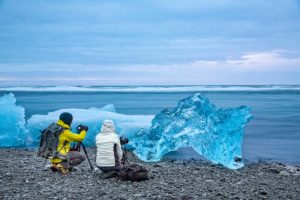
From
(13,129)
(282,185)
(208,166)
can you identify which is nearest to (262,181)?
(282,185)

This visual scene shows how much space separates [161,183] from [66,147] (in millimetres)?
1847

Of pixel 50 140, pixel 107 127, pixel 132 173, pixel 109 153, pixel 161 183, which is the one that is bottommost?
pixel 161 183

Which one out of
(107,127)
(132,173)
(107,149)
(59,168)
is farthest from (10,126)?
(132,173)

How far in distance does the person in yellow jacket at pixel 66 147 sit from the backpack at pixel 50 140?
82 mm

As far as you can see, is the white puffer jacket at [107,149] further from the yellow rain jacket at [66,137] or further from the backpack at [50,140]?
the backpack at [50,140]

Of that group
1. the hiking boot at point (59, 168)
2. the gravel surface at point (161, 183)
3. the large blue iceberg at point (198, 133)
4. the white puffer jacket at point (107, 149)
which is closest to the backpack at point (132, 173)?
the gravel surface at point (161, 183)

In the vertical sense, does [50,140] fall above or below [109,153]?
above

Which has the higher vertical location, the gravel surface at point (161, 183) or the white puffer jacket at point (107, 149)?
the white puffer jacket at point (107, 149)

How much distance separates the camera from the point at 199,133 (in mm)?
10086

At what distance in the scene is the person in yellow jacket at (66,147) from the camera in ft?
26.2

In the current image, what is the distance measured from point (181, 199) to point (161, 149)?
3791mm

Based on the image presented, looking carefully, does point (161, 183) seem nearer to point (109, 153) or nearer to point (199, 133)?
point (109, 153)

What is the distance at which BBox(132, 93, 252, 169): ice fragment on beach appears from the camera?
998 cm

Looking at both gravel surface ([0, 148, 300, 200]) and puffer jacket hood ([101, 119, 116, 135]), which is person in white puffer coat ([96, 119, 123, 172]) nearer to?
puffer jacket hood ([101, 119, 116, 135])
